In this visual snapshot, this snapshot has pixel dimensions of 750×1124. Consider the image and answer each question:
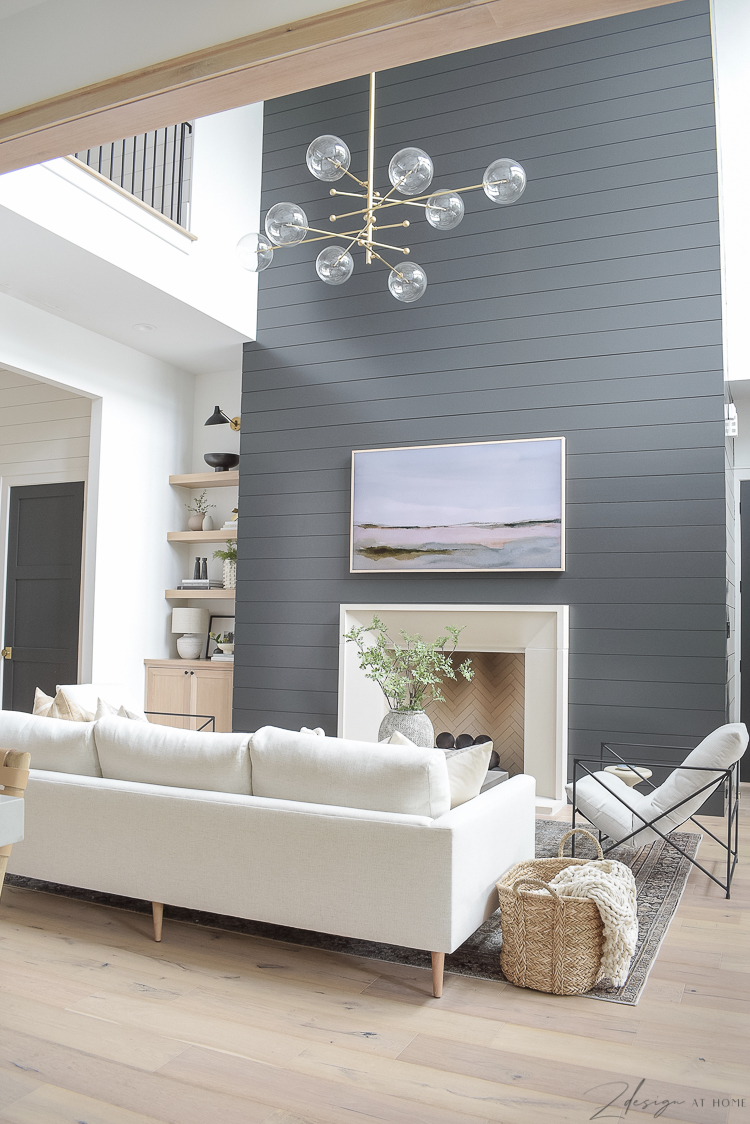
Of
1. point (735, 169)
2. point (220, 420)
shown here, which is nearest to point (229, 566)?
point (220, 420)

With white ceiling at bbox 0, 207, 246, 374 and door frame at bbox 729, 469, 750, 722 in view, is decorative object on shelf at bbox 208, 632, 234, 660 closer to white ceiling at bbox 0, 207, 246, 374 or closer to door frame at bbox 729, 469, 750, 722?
white ceiling at bbox 0, 207, 246, 374

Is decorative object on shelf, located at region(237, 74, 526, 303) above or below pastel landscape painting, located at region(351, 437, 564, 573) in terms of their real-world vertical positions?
above

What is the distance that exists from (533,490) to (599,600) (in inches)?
33.8

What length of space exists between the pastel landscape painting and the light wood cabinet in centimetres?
153

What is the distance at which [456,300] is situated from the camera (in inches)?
247

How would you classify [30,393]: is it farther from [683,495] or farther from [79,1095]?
[79,1095]

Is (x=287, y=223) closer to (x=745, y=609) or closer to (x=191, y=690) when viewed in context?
(x=191, y=690)

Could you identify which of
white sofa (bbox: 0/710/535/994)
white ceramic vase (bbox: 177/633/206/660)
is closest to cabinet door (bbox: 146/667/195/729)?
white ceramic vase (bbox: 177/633/206/660)

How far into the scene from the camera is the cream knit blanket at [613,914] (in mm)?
2721

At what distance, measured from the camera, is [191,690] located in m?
7.08

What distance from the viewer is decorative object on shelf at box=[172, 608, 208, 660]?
7.32 metres

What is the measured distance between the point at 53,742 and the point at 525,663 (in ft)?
11.1

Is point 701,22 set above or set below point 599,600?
above

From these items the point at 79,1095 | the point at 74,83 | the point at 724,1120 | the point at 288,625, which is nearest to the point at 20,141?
the point at 74,83
